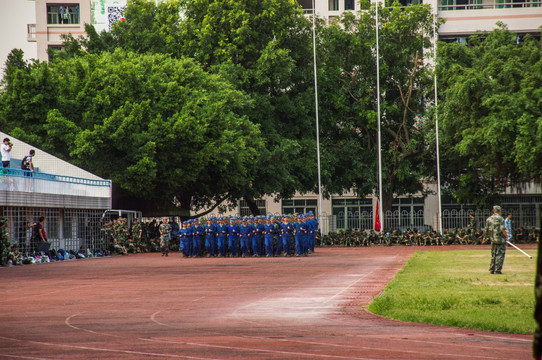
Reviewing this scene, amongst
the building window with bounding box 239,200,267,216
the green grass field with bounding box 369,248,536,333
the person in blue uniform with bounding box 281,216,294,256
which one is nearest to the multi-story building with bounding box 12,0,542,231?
the building window with bounding box 239,200,267,216

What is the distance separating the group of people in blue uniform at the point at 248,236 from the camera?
35.2 m

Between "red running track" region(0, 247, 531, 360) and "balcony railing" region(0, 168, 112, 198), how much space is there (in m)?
8.76

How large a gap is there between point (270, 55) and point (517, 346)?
130 ft

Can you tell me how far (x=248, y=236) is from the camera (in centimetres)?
3588

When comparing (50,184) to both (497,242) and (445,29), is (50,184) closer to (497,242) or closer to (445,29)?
(497,242)

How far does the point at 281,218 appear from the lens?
117ft

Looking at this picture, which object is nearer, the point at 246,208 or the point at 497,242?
the point at 497,242

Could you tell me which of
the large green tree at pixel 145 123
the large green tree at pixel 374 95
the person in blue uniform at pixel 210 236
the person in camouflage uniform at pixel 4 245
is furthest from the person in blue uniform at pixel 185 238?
the large green tree at pixel 374 95

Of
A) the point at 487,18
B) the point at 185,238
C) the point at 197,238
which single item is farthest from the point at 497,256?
the point at 487,18

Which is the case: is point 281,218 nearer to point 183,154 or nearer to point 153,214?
point 183,154

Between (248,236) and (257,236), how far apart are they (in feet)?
1.27

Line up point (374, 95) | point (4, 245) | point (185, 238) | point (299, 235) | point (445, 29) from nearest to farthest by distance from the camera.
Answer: point (4, 245) < point (299, 235) < point (185, 238) < point (374, 95) < point (445, 29)

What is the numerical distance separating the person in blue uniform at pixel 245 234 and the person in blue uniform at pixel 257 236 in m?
0.23

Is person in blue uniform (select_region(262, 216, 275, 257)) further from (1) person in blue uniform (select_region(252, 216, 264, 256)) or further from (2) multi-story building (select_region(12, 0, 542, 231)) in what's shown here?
(2) multi-story building (select_region(12, 0, 542, 231))
